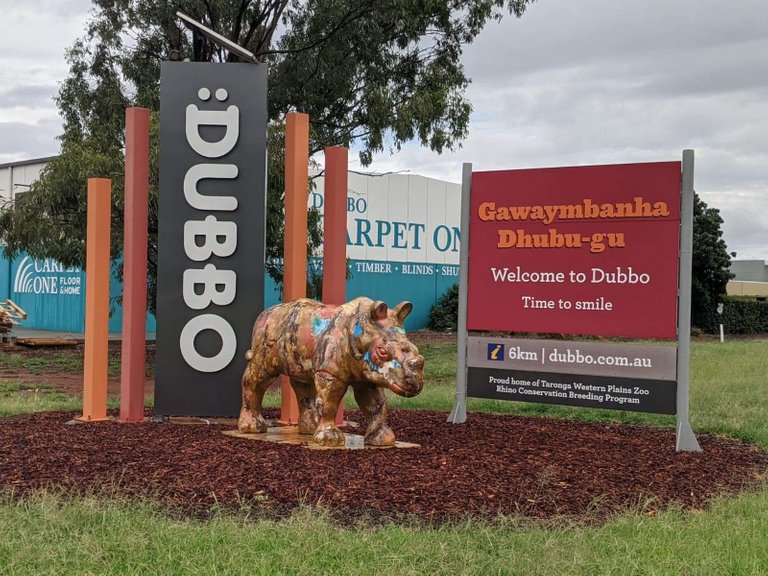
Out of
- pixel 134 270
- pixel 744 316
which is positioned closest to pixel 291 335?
pixel 134 270

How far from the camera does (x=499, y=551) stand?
179 inches

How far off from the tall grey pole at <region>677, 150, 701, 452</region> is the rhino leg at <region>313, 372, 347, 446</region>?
321 cm

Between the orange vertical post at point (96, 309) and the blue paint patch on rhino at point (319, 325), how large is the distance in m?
2.77

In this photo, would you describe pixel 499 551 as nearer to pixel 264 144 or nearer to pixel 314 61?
pixel 264 144

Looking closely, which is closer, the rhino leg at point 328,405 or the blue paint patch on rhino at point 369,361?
the blue paint patch on rhino at point 369,361

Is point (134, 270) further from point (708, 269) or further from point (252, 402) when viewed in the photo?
point (708, 269)

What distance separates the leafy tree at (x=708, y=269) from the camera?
122 ft

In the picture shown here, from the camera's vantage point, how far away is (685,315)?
839 cm

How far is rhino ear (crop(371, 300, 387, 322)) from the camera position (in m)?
7.24

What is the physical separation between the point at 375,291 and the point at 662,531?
25461 millimetres

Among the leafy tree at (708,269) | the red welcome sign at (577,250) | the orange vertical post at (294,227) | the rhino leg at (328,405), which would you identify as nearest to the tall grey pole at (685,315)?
the red welcome sign at (577,250)

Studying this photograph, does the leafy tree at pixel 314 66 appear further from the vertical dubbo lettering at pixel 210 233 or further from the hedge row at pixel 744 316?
the hedge row at pixel 744 316

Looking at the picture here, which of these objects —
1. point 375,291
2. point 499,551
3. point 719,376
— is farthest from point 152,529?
point 375,291

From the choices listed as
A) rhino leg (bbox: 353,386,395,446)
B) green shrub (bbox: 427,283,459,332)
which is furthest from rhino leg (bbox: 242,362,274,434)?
green shrub (bbox: 427,283,459,332)
